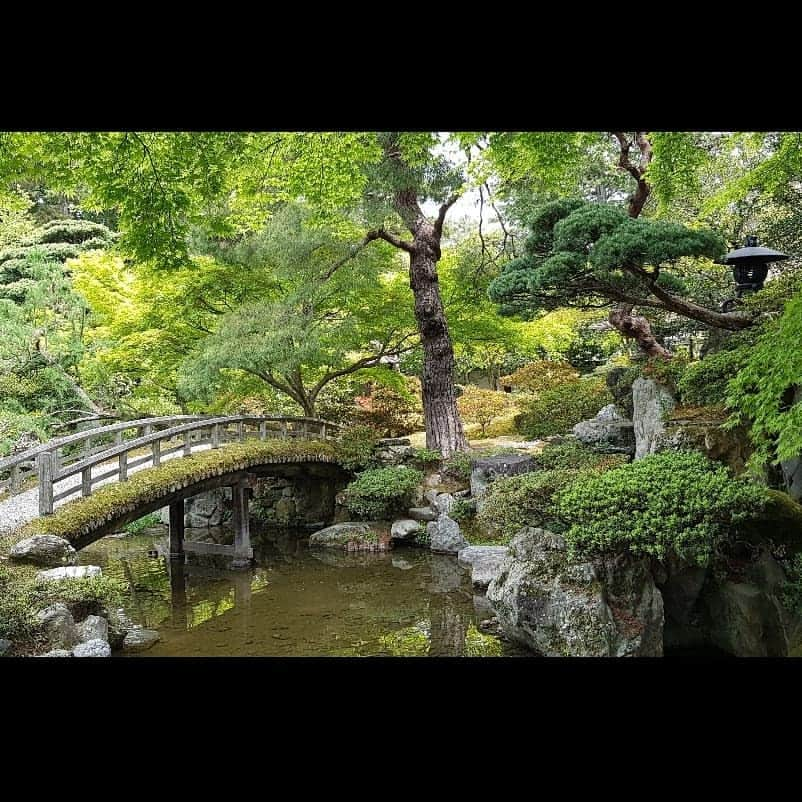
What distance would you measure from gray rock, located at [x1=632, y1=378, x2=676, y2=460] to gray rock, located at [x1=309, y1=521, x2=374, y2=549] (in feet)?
11.0

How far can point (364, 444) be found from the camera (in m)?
8.88

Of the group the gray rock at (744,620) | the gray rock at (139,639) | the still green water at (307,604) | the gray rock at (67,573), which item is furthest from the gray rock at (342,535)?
the gray rock at (744,620)

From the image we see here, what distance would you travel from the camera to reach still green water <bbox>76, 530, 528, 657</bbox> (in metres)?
5.16

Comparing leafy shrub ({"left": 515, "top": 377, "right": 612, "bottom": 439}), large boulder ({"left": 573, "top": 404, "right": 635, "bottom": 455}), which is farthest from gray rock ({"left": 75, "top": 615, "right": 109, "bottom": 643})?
leafy shrub ({"left": 515, "top": 377, "right": 612, "bottom": 439})

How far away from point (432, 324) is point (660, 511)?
15.9 feet

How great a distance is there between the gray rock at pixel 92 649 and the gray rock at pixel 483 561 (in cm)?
327

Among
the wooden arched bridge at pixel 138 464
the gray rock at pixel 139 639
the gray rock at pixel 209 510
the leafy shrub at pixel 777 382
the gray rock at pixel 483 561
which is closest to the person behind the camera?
the leafy shrub at pixel 777 382

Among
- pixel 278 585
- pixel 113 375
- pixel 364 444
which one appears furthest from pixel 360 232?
pixel 278 585

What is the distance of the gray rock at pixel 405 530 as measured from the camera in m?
7.67

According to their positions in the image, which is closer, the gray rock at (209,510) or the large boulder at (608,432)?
the large boulder at (608,432)

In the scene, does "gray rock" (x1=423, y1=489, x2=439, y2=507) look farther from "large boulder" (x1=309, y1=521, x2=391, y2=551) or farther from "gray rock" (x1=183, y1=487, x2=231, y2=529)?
"gray rock" (x1=183, y1=487, x2=231, y2=529)

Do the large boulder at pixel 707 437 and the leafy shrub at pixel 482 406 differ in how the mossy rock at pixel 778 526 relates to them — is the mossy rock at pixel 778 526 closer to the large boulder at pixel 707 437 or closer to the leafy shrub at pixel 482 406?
the large boulder at pixel 707 437

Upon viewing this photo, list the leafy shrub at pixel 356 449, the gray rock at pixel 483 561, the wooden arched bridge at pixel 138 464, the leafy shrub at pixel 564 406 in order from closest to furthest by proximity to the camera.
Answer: the wooden arched bridge at pixel 138 464 → the gray rock at pixel 483 561 → the leafy shrub at pixel 564 406 → the leafy shrub at pixel 356 449
